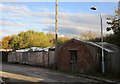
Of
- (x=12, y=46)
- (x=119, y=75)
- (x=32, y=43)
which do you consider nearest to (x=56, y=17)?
(x=119, y=75)

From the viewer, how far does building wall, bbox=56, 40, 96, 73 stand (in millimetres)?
34250

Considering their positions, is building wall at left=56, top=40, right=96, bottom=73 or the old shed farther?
building wall at left=56, top=40, right=96, bottom=73

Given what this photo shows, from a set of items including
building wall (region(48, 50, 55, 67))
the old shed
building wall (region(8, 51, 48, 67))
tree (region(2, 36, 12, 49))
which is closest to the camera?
the old shed

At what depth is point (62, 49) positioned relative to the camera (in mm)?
39156

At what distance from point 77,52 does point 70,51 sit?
1.75 metres

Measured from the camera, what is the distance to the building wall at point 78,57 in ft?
112

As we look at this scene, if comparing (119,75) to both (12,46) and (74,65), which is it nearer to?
(74,65)

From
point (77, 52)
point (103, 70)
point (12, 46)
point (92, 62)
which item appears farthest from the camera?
point (12, 46)

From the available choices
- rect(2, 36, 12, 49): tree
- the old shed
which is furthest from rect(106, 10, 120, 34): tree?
rect(2, 36, 12, 49): tree

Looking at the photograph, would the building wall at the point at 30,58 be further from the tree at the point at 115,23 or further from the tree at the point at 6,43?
the tree at the point at 6,43

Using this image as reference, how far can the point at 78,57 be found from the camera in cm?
3597

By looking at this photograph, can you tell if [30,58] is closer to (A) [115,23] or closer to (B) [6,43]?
(A) [115,23]

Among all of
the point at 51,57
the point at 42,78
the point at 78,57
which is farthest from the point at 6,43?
the point at 42,78

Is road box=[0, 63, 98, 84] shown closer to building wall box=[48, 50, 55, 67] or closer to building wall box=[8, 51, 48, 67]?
building wall box=[48, 50, 55, 67]
